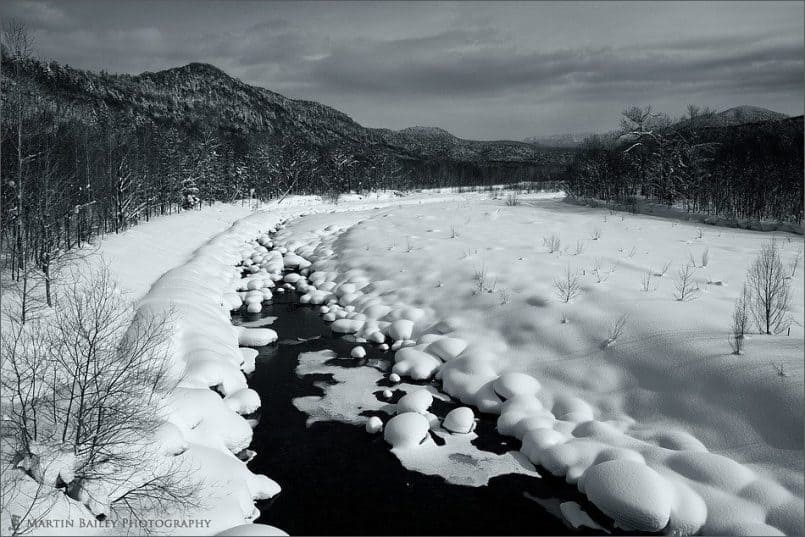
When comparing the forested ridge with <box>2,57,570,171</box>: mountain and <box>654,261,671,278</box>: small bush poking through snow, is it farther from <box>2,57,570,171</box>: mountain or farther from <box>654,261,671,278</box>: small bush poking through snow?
<box>2,57,570,171</box>: mountain

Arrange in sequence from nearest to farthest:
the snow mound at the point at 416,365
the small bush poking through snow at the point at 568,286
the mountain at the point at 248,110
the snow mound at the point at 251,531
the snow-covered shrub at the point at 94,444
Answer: the snow mound at the point at 251,531
the snow-covered shrub at the point at 94,444
the snow mound at the point at 416,365
the small bush poking through snow at the point at 568,286
the mountain at the point at 248,110

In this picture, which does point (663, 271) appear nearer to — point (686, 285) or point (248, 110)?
point (686, 285)

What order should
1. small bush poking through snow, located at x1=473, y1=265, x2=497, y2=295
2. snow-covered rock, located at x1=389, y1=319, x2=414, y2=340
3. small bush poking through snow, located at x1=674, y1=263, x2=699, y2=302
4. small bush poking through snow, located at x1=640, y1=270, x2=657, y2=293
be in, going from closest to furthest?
small bush poking through snow, located at x1=674, y1=263, x2=699, y2=302, small bush poking through snow, located at x1=640, y1=270, x2=657, y2=293, snow-covered rock, located at x1=389, y1=319, x2=414, y2=340, small bush poking through snow, located at x1=473, y1=265, x2=497, y2=295

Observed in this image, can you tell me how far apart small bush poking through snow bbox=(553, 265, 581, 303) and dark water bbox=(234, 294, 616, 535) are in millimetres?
4380

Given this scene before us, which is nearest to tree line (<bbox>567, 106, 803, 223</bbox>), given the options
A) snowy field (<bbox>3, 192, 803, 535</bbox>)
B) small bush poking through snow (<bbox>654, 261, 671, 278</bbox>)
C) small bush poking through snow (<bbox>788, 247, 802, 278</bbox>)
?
snowy field (<bbox>3, 192, 803, 535</bbox>)

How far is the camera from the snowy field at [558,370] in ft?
23.4

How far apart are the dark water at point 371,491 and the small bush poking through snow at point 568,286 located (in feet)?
14.4

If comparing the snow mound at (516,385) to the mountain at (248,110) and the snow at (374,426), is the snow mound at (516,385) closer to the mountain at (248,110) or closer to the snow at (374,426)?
the snow at (374,426)

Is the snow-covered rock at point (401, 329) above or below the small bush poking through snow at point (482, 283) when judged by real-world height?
below

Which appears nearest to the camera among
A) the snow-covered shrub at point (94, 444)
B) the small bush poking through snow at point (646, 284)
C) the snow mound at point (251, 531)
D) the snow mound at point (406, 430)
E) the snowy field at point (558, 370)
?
the snow mound at point (251, 531)

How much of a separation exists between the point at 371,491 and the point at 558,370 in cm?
510

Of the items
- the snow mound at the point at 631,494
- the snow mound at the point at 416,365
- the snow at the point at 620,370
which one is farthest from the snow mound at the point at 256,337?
the snow mound at the point at 631,494

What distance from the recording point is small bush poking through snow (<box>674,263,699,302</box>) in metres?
11.5

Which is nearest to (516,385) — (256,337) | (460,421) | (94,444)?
(460,421)
